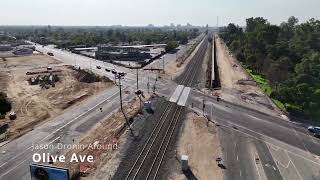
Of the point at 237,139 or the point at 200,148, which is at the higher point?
the point at 237,139

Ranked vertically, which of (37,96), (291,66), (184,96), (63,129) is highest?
(291,66)

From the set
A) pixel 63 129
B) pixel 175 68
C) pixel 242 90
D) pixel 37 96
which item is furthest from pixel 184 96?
pixel 175 68

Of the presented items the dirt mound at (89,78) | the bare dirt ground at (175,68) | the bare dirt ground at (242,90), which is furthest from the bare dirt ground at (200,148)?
the bare dirt ground at (175,68)

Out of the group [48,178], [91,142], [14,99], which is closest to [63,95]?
[14,99]

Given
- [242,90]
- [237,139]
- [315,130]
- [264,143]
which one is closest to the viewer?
[264,143]

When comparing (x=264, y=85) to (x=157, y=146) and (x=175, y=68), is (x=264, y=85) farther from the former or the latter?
(x=157, y=146)

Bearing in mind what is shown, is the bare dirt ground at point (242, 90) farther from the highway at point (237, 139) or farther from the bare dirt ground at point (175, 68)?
the bare dirt ground at point (175, 68)

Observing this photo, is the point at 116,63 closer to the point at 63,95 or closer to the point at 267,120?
the point at 63,95
